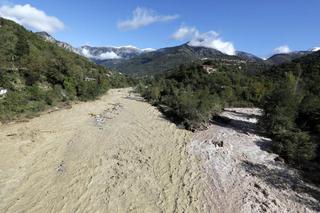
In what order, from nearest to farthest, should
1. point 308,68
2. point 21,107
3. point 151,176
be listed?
point 151,176 < point 21,107 < point 308,68

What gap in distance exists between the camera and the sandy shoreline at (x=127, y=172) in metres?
12.7

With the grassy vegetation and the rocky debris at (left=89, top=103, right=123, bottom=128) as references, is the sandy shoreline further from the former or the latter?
the grassy vegetation

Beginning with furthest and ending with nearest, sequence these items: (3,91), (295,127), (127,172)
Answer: (3,91), (295,127), (127,172)

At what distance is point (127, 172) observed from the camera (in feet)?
52.5

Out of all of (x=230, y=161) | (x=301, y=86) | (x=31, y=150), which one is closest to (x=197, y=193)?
(x=230, y=161)

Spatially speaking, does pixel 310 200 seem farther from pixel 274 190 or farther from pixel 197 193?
pixel 197 193

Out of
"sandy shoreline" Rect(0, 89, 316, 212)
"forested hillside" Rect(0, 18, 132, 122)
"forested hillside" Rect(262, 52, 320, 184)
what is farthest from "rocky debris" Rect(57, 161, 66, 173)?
"forested hillside" Rect(262, 52, 320, 184)

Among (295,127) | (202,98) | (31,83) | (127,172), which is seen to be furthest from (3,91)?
(295,127)

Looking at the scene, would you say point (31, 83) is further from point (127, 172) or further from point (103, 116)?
point (127, 172)

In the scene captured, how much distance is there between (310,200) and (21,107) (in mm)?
26073

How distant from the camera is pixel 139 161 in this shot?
58.4ft

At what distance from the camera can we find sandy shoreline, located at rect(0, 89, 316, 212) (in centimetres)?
1270

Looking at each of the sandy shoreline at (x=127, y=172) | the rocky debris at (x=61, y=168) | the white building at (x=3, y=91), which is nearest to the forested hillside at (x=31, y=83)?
the white building at (x=3, y=91)

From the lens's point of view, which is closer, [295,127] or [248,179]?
[248,179]
